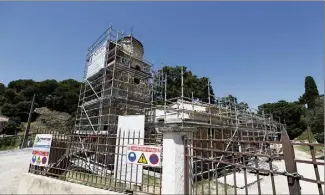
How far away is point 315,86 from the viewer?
129 feet

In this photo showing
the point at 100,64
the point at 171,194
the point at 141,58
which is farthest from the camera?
the point at 141,58

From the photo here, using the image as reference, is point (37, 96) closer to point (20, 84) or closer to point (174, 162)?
point (20, 84)

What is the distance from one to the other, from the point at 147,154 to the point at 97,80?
12129 millimetres

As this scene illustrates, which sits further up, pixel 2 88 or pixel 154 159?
pixel 2 88

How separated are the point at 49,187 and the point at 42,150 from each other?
5.73ft

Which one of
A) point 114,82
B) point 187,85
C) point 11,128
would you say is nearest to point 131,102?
point 114,82

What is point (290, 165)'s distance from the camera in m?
2.75

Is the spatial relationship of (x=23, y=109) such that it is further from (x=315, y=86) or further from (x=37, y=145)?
(x=315, y=86)

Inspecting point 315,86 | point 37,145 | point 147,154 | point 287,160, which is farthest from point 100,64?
point 315,86

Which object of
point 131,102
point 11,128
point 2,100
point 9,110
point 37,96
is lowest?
point 11,128

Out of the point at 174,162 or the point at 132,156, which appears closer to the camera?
the point at 174,162

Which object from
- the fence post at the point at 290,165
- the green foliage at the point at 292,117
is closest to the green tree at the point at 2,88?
the fence post at the point at 290,165

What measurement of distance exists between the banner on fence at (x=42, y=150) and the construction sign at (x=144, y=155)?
12.0ft

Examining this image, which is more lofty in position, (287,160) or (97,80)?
(97,80)
